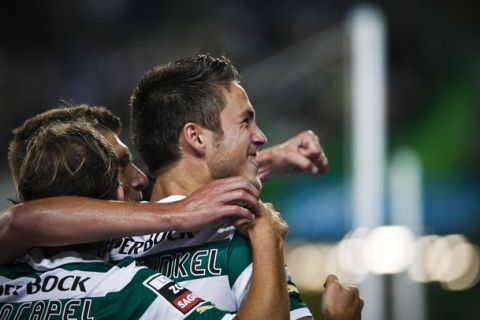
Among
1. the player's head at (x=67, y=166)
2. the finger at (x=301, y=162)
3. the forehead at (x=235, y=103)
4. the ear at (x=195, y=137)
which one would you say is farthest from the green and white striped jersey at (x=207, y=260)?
the finger at (x=301, y=162)

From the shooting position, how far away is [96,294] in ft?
8.70

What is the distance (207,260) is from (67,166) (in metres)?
0.52

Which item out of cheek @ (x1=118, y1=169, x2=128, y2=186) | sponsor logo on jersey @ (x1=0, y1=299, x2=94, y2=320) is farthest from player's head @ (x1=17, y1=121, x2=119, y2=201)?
cheek @ (x1=118, y1=169, x2=128, y2=186)

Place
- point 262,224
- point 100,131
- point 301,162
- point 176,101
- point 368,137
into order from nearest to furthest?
point 262,224
point 176,101
point 100,131
point 301,162
point 368,137

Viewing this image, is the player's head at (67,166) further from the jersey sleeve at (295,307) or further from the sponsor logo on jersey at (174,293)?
the jersey sleeve at (295,307)

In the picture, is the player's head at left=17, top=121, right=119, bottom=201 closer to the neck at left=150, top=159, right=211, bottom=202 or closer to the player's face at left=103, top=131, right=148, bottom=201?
the neck at left=150, top=159, right=211, bottom=202

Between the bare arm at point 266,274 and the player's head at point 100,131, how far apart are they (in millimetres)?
994

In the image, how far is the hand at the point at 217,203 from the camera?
262cm

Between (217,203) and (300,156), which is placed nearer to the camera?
(217,203)

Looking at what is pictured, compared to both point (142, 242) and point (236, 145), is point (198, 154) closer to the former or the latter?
point (236, 145)

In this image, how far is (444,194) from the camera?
9.52 meters

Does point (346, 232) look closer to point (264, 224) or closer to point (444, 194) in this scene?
point (444, 194)

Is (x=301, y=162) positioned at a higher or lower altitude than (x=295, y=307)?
higher

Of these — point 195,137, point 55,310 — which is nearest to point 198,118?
point 195,137
